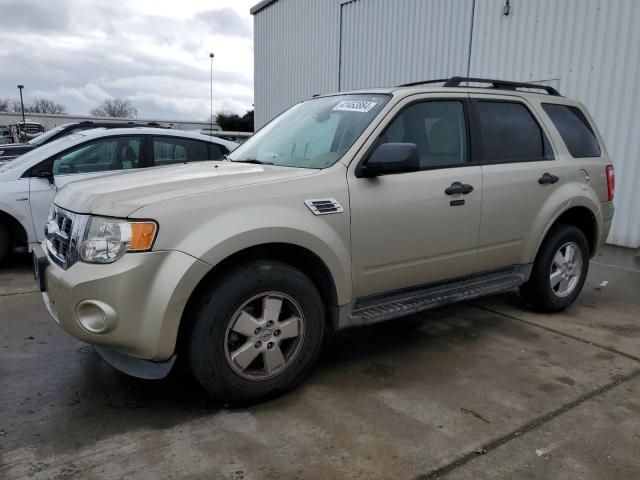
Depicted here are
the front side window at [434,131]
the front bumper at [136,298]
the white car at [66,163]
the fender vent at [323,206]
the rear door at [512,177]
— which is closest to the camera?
the front bumper at [136,298]

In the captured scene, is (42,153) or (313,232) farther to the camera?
(42,153)

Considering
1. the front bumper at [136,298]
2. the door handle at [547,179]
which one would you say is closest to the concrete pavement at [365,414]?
the front bumper at [136,298]

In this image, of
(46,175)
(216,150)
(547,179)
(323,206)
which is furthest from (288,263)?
(216,150)

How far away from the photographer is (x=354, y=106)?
3.71 m

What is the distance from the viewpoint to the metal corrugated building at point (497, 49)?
7.55 m

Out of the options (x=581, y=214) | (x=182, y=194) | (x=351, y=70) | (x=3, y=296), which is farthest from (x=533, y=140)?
(x=351, y=70)

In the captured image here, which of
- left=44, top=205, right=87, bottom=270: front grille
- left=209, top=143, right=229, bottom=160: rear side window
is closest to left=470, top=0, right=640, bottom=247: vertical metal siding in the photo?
left=209, top=143, right=229, bottom=160: rear side window

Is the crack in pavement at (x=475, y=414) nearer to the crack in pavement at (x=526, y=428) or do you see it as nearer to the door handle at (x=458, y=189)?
the crack in pavement at (x=526, y=428)

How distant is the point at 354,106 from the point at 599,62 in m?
5.78

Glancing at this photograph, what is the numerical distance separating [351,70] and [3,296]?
9430 mm

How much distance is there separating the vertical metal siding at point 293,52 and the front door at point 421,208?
961cm

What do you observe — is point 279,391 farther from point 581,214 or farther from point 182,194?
point 581,214

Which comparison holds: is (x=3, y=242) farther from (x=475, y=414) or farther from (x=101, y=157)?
(x=475, y=414)

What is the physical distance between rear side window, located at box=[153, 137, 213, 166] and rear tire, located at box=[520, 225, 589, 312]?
4397 millimetres
